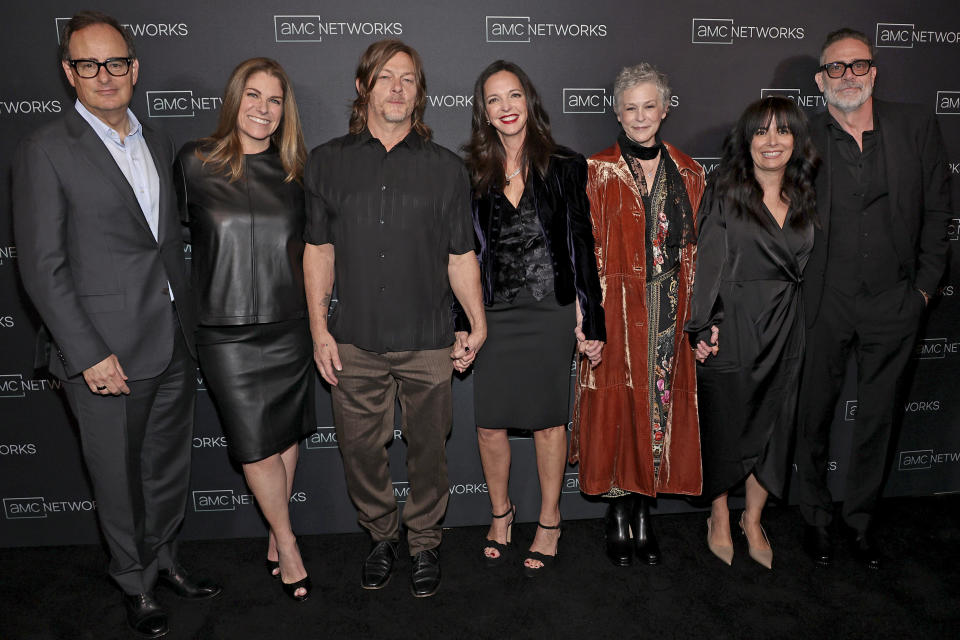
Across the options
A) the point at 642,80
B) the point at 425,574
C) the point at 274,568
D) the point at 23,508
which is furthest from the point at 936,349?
the point at 23,508

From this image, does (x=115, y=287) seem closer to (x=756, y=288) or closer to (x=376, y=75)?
(x=376, y=75)

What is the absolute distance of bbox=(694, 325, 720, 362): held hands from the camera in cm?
272

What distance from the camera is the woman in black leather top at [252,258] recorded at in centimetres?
249

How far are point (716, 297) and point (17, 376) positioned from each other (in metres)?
3.26

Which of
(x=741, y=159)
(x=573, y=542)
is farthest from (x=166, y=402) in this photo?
(x=741, y=159)

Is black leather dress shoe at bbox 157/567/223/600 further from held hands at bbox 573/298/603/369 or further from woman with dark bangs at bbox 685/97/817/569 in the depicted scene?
woman with dark bangs at bbox 685/97/817/569

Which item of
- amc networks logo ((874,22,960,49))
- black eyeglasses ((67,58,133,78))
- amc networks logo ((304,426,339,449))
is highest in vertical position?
amc networks logo ((874,22,960,49))

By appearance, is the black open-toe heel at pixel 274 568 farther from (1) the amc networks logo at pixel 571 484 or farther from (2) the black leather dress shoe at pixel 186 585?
(1) the amc networks logo at pixel 571 484

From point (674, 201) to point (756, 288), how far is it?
1.62 ft

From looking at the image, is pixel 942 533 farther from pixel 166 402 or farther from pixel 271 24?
pixel 271 24

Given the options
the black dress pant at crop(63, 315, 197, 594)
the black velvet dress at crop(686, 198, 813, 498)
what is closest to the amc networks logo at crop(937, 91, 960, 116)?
the black velvet dress at crop(686, 198, 813, 498)

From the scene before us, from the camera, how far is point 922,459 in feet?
11.9

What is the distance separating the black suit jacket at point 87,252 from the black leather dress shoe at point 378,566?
1.20 metres

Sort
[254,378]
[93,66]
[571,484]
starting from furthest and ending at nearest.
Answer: [571,484] → [254,378] → [93,66]
